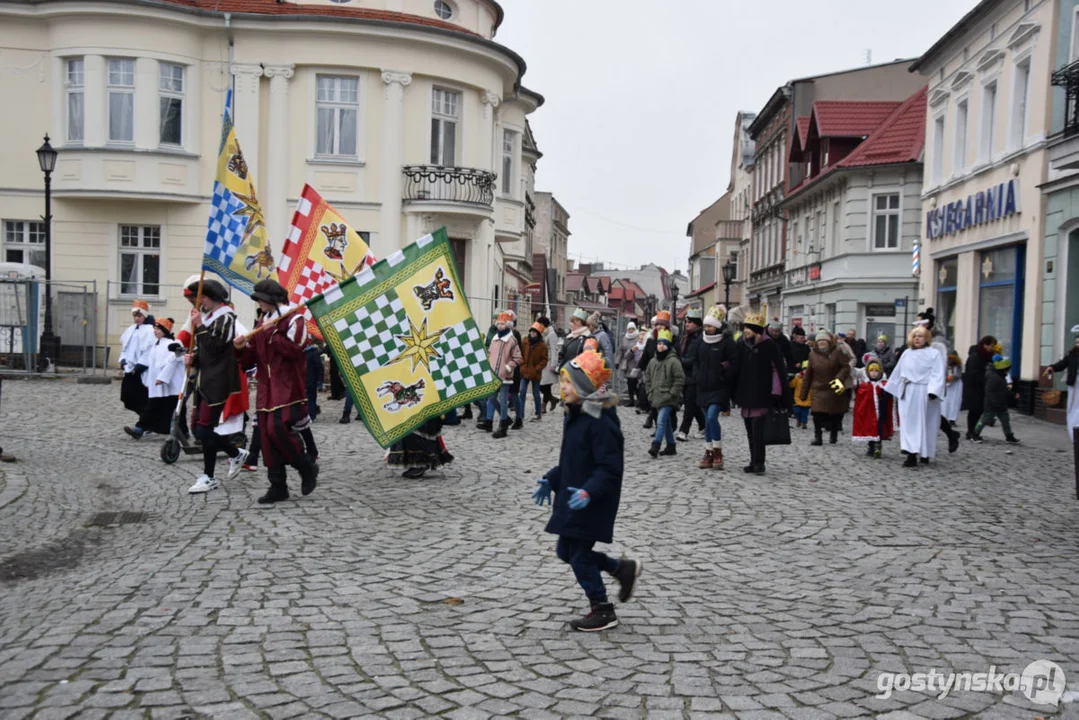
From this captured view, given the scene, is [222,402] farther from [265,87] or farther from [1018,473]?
[265,87]

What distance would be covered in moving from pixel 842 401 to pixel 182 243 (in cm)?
1805

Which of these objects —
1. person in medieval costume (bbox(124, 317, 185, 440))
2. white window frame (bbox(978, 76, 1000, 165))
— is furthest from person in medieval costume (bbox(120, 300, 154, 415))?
white window frame (bbox(978, 76, 1000, 165))

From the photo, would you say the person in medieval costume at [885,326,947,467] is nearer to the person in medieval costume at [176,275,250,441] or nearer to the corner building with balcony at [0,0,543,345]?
the person in medieval costume at [176,275,250,441]

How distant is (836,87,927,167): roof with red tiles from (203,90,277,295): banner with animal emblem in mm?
24761

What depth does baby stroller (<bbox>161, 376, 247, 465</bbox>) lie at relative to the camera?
33.7 feet

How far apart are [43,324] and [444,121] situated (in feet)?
36.9

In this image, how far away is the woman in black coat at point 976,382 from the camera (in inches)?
643

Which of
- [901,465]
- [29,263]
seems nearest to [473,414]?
[901,465]

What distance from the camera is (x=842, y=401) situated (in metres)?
14.8

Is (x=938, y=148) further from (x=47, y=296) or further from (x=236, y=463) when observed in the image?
(x=236, y=463)

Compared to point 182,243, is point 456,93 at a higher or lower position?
higher

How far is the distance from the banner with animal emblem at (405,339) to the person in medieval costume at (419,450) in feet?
2.55

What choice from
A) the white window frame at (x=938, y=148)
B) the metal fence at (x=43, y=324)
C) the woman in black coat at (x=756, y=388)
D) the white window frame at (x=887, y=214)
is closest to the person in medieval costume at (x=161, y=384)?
the woman in black coat at (x=756, y=388)

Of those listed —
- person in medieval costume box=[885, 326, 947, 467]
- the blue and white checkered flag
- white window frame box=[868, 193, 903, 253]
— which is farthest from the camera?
white window frame box=[868, 193, 903, 253]
